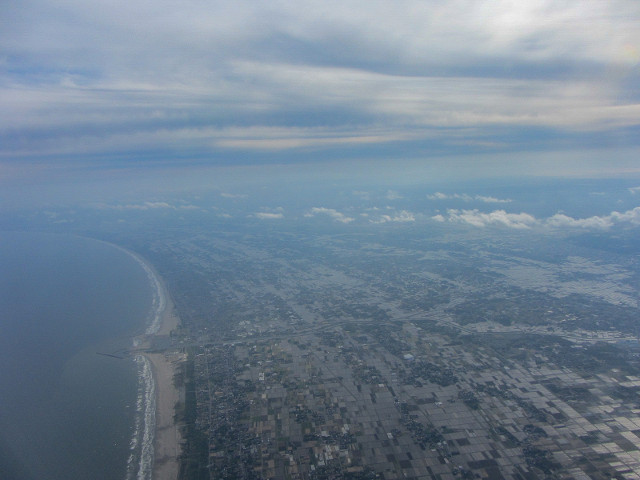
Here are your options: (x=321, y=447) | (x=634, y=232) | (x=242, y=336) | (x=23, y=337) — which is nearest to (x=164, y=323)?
(x=242, y=336)

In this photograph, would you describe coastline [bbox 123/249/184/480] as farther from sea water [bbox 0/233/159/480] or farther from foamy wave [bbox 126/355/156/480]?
sea water [bbox 0/233/159/480]

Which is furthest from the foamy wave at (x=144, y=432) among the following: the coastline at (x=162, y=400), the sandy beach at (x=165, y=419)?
the sandy beach at (x=165, y=419)

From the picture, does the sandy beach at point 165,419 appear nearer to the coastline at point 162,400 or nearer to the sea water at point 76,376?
the coastline at point 162,400

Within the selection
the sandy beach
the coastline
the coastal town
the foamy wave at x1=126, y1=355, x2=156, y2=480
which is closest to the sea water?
the foamy wave at x1=126, y1=355, x2=156, y2=480

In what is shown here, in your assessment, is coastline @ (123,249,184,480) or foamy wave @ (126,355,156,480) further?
coastline @ (123,249,184,480)

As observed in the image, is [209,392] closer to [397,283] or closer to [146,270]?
[397,283]

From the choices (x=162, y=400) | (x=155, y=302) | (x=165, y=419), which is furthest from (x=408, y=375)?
(x=155, y=302)
